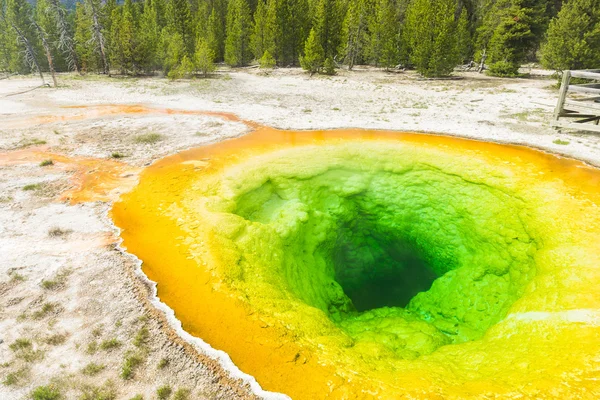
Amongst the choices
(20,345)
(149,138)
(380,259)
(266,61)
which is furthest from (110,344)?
(266,61)

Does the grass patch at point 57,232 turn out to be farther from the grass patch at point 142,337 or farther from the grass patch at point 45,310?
the grass patch at point 142,337

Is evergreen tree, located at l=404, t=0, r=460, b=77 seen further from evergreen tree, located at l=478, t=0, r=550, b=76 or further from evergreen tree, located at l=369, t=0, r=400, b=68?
evergreen tree, located at l=369, t=0, r=400, b=68

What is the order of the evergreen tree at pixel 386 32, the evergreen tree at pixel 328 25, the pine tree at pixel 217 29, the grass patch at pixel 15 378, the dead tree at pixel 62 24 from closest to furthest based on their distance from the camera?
the grass patch at pixel 15 378 → the dead tree at pixel 62 24 → the evergreen tree at pixel 386 32 → the evergreen tree at pixel 328 25 → the pine tree at pixel 217 29

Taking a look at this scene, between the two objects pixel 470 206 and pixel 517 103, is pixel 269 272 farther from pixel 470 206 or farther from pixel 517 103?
pixel 517 103

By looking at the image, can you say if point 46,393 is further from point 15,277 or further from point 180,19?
point 180,19

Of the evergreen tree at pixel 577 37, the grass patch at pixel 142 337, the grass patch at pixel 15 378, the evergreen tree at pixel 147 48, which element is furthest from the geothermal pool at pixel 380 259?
the evergreen tree at pixel 147 48

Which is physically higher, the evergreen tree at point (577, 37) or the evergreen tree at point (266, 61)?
the evergreen tree at point (577, 37)

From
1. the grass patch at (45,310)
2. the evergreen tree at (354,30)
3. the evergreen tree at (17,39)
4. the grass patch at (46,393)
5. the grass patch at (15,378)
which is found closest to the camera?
the grass patch at (46,393)
